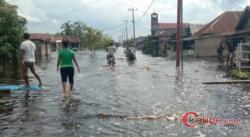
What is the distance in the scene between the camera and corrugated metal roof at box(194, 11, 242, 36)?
50.8 m

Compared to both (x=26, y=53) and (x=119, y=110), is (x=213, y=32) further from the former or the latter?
(x=119, y=110)

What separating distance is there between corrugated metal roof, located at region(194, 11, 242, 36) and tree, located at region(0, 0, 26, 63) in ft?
83.4

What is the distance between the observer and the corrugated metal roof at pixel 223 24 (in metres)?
50.8

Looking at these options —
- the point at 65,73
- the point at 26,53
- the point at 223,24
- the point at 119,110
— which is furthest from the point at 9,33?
the point at 223,24

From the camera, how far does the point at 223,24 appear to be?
52.4m

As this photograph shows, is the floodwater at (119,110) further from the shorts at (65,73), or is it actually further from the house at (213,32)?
the house at (213,32)

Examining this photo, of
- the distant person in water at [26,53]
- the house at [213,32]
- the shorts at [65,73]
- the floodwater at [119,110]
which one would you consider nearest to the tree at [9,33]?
the floodwater at [119,110]

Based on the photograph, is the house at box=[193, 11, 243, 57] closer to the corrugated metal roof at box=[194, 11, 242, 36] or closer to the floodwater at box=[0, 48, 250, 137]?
the corrugated metal roof at box=[194, 11, 242, 36]

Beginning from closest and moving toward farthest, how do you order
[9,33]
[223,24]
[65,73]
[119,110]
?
[119,110]
[65,73]
[9,33]
[223,24]

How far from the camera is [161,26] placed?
115438 millimetres

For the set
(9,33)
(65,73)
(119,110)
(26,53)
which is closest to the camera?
(119,110)

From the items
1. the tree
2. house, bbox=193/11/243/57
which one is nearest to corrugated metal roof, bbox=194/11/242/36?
house, bbox=193/11/243/57

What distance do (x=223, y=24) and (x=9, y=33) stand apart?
30.3 meters

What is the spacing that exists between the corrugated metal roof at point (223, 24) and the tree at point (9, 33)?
25.4 m
